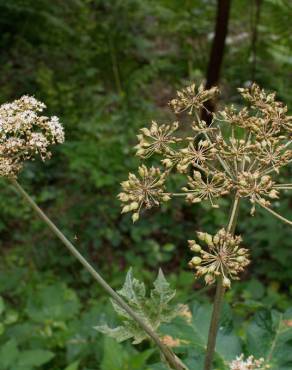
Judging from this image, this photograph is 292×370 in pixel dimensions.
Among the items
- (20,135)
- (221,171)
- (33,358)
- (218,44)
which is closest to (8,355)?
(33,358)

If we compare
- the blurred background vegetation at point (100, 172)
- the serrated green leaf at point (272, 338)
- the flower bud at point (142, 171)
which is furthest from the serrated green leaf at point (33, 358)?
the flower bud at point (142, 171)

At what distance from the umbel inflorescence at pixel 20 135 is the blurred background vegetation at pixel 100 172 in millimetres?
1642

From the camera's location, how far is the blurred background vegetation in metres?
3.74

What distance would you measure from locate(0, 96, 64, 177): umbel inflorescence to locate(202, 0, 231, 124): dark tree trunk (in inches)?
111

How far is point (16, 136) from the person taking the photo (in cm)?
152

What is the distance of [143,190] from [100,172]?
2937 millimetres

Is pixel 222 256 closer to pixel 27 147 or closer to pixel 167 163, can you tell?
pixel 167 163

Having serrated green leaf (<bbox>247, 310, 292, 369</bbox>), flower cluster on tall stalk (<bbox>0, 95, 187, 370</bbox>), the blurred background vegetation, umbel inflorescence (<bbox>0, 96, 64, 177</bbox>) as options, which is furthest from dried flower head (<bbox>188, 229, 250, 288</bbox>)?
the blurred background vegetation

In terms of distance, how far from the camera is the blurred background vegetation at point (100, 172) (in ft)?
12.3

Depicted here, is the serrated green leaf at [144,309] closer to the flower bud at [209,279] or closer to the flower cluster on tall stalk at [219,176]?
the flower cluster on tall stalk at [219,176]

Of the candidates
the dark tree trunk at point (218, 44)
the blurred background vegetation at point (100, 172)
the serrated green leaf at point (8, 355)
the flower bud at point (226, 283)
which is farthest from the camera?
the dark tree trunk at point (218, 44)

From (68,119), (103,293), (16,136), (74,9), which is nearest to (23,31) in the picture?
(74,9)

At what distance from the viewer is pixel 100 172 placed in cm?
442

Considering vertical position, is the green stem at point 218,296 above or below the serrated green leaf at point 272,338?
above
